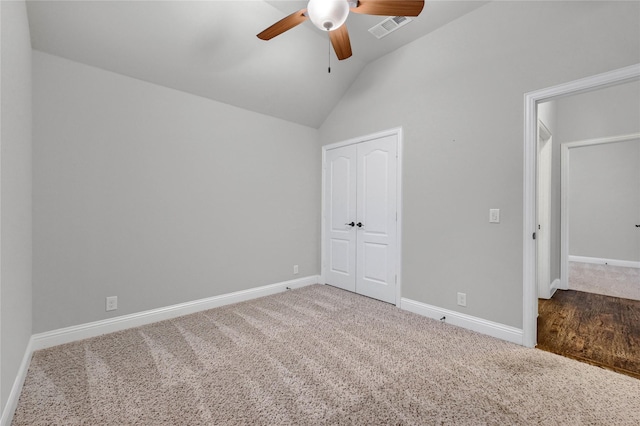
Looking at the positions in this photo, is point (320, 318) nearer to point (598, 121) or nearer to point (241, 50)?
point (241, 50)

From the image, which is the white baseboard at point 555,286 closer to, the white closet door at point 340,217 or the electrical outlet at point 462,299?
the electrical outlet at point 462,299

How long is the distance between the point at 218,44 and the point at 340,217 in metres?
2.59

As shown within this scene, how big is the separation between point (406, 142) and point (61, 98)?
3379 millimetres

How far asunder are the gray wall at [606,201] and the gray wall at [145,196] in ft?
21.2

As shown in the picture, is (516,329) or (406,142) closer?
(516,329)

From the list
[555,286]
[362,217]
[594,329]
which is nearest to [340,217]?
[362,217]

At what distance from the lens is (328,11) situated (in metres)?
1.62

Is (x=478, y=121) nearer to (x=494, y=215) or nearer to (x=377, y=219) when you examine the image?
(x=494, y=215)

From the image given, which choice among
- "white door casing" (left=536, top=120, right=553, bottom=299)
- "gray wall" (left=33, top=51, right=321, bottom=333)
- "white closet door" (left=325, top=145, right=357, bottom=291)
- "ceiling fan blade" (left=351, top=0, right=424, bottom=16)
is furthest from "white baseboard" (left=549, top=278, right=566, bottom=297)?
"ceiling fan blade" (left=351, top=0, right=424, bottom=16)

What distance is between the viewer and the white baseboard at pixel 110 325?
1640mm

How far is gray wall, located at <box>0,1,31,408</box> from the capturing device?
4.67ft

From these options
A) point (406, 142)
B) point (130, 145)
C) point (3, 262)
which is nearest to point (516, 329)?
point (406, 142)

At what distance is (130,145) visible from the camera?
2674 millimetres

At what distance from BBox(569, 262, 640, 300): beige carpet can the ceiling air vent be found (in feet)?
15.0
